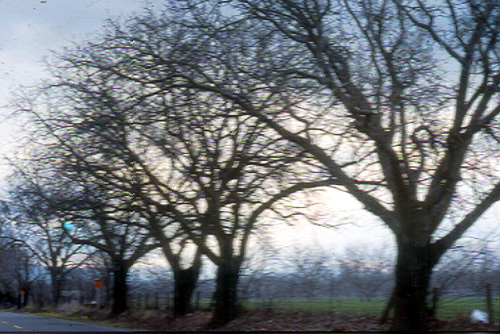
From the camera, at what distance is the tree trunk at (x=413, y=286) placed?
1354 cm

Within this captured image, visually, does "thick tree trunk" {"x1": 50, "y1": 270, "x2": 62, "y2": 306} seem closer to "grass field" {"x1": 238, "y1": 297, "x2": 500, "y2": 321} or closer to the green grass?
"grass field" {"x1": 238, "y1": 297, "x2": 500, "y2": 321}

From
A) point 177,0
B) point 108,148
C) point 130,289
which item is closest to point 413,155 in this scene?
point 177,0

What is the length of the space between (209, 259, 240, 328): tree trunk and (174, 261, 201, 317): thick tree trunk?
15.8 ft

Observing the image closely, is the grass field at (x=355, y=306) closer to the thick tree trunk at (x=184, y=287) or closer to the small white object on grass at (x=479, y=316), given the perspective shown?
the small white object on grass at (x=479, y=316)

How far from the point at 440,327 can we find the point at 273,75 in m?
7.58

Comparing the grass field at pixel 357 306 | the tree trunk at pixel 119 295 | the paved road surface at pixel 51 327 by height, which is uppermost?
the tree trunk at pixel 119 295

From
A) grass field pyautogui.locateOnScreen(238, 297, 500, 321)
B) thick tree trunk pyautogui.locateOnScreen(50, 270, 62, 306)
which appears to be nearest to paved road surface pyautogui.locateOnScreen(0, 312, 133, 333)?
grass field pyautogui.locateOnScreen(238, 297, 500, 321)

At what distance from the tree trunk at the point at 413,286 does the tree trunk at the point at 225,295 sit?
8775 millimetres

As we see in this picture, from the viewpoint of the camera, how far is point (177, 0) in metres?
15.2

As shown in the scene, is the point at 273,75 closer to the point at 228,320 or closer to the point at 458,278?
the point at 458,278

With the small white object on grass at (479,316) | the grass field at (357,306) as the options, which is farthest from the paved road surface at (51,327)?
the small white object on grass at (479,316)

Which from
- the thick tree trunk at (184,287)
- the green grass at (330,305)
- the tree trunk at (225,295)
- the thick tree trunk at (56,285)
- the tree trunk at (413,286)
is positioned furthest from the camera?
the thick tree trunk at (56,285)

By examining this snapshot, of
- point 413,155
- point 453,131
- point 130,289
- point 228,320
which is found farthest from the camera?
point 130,289

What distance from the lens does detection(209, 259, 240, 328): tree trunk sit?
2159cm
